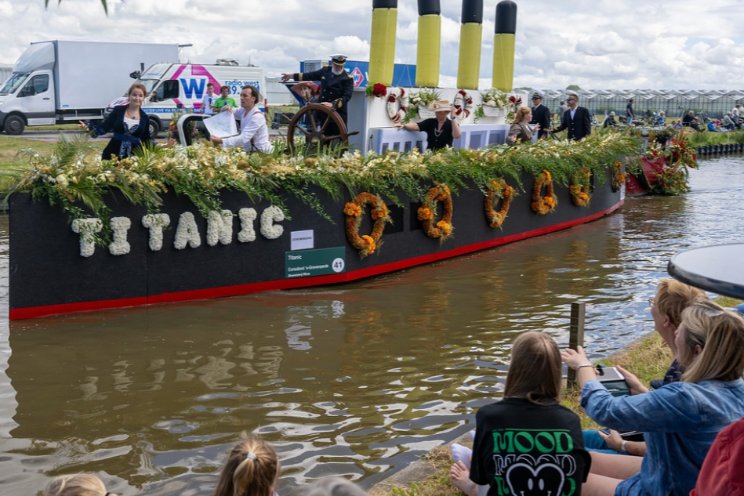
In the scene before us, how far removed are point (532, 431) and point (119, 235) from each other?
650 cm

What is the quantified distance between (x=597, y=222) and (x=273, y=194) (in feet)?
29.4

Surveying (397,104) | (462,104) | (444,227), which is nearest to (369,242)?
(444,227)

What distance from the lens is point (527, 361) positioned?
377 centimetres

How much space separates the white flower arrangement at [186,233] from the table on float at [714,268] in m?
6.56

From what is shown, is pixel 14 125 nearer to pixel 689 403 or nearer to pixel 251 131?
pixel 251 131

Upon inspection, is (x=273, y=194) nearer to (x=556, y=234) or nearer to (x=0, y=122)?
(x=556, y=234)

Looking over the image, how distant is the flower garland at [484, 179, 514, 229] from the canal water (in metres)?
1.28

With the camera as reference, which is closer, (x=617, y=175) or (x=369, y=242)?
(x=369, y=242)

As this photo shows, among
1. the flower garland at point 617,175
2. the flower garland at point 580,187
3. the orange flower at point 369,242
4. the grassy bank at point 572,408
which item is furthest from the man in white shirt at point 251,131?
the flower garland at point 617,175

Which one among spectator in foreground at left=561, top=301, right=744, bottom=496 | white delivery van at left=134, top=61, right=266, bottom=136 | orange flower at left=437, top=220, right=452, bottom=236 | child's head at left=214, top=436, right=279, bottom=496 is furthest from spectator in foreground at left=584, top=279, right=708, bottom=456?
white delivery van at left=134, top=61, right=266, bottom=136

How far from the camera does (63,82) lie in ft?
107

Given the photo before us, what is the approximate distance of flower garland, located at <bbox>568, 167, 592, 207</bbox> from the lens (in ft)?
→ 53.9

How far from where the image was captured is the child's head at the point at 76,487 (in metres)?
2.92

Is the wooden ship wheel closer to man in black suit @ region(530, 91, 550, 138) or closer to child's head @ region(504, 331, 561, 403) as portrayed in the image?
man in black suit @ region(530, 91, 550, 138)
